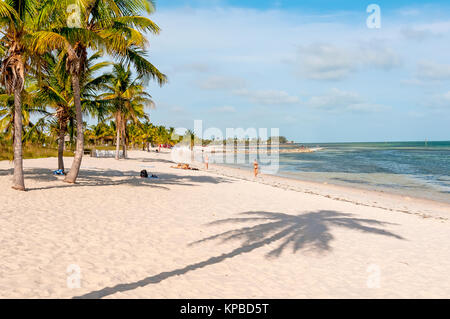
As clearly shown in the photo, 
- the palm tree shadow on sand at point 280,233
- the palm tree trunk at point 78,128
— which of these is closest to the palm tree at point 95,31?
the palm tree trunk at point 78,128

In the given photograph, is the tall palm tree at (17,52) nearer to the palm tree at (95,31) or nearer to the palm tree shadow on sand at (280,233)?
the palm tree at (95,31)

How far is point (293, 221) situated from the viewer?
9.32 m

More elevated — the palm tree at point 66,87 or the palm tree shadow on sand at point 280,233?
the palm tree at point 66,87

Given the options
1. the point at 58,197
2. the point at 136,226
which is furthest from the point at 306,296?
the point at 58,197

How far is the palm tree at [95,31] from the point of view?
1073cm

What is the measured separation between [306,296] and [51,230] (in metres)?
5.60

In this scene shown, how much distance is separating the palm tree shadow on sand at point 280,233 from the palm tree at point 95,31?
7593mm

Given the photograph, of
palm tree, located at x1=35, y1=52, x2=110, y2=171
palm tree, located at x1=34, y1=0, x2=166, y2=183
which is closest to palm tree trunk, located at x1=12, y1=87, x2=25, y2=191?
palm tree, located at x1=34, y1=0, x2=166, y2=183

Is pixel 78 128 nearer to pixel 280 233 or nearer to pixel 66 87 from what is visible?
pixel 66 87

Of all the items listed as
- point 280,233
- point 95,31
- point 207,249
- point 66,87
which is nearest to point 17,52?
point 95,31

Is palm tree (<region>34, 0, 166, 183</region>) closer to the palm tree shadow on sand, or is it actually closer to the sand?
the sand

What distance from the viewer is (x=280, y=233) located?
26.2 ft

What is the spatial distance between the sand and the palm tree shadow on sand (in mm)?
28
